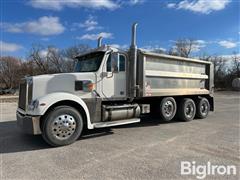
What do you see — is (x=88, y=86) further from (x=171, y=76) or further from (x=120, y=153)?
(x=171, y=76)

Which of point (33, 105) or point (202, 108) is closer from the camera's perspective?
point (33, 105)

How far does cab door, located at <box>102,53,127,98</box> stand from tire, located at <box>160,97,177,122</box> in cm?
157

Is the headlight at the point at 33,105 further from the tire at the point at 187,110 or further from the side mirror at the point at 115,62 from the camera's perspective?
the tire at the point at 187,110

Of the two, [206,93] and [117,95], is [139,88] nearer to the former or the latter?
[117,95]

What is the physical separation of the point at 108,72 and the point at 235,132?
14.0ft

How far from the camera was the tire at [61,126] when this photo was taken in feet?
17.5

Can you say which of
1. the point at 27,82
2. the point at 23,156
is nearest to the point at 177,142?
the point at 23,156

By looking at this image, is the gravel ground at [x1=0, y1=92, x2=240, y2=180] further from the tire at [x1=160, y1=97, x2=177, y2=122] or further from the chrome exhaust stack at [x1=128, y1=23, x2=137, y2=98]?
the chrome exhaust stack at [x1=128, y1=23, x2=137, y2=98]

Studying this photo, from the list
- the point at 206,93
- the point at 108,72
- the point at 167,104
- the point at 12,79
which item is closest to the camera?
the point at 108,72

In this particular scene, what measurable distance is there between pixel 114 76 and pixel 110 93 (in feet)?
1.73

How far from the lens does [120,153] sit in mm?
4895

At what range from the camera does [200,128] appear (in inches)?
293

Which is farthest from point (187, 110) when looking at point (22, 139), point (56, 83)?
point (22, 139)

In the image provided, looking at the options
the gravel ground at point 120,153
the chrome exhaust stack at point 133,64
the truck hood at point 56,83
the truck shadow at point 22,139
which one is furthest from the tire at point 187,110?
the truck hood at point 56,83
